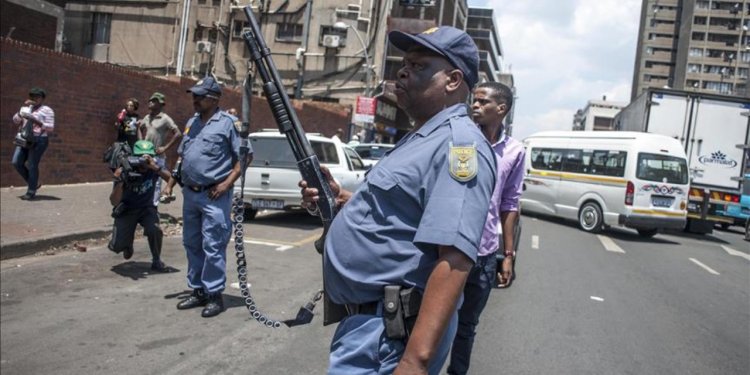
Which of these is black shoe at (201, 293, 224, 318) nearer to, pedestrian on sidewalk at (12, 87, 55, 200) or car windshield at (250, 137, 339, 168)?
car windshield at (250, 137, 339, 168)

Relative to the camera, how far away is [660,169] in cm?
1277

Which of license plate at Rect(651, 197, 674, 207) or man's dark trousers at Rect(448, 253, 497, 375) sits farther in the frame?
license plate at Rect(651, 197, 674, 207)

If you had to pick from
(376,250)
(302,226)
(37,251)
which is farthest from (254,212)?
(376,250)

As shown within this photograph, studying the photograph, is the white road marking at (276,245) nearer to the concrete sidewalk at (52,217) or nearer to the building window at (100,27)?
the concrete sidewalk at (52,217)

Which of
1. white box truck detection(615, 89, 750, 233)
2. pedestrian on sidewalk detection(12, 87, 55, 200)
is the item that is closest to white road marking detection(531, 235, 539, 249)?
white box truck detection(615, 89, 750, 233)

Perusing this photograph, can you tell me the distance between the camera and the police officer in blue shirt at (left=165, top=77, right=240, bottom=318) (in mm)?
4852

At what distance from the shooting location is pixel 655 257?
10492 millimetres

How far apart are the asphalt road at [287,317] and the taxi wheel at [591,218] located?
180 inches

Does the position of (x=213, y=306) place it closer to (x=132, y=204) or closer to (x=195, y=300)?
(x=195, y=300)

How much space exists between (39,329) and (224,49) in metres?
29.4

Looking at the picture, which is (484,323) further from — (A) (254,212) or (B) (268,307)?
(A) (254,212)

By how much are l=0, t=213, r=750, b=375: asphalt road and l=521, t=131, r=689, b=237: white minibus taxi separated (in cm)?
406

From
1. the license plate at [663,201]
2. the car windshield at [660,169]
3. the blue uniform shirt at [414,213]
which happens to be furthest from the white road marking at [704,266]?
the blue uniform shirt at [414,213]

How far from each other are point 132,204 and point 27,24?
15.0 metres
